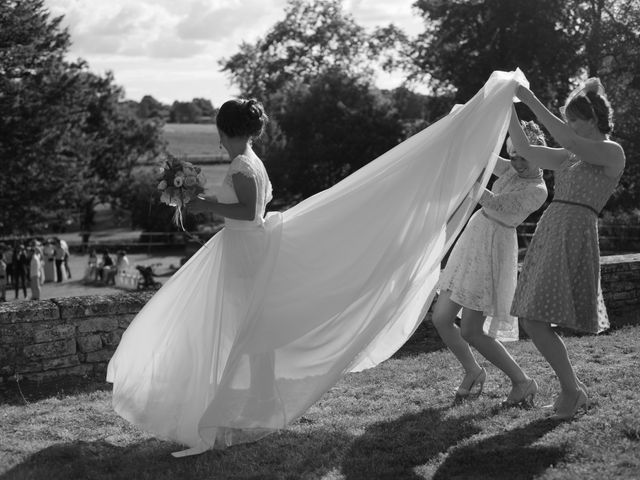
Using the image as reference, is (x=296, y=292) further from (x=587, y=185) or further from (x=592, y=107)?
(x=592, y=107)

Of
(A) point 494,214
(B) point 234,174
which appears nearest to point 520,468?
(A) point 494,214

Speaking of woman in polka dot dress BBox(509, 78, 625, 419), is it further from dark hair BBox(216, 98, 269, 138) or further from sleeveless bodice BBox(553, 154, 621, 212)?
dark hair BBox(216, 98, 269, 138)

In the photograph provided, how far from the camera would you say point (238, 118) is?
5.54 metres

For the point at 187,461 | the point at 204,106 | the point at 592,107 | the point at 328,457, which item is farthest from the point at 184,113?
the point at 328,457

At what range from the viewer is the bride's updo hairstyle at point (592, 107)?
211 inches

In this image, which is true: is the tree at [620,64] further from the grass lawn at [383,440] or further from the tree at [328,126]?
the grass lawn at [383,440]

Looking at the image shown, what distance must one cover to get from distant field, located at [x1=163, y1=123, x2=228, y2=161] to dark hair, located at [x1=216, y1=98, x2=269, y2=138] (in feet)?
239

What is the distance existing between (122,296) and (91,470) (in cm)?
351

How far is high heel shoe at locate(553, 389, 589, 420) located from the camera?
553cm

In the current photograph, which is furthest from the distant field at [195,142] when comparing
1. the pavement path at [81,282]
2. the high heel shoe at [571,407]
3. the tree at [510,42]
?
the high heel shoe at [571,407]

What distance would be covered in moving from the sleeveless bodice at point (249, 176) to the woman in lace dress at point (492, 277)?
1.70 m

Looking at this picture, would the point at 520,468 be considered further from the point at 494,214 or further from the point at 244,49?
the point at 244,49

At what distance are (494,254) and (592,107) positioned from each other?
1409 mm

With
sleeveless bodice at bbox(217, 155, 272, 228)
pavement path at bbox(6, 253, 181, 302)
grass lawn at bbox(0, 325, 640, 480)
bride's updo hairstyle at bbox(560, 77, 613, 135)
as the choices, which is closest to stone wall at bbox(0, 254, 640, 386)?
grass lawn at bbox(0, 325, 640, 480)
